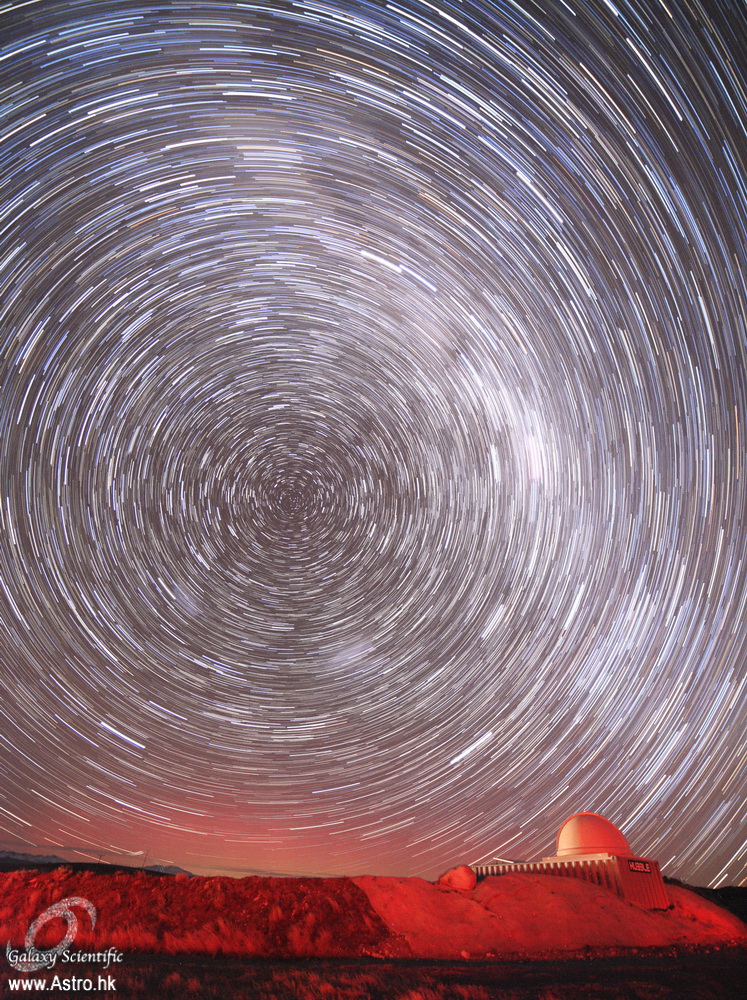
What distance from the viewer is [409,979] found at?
39.9 feet

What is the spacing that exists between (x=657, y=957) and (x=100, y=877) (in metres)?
15.4

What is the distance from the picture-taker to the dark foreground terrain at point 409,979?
1105cm

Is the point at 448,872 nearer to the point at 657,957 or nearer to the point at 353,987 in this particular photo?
the point at 657,957

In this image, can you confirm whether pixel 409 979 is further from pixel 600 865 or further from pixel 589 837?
pixel 589 837

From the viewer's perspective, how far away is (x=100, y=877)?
18.5 meters

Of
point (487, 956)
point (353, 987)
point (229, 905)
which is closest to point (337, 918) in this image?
point (229, 905)

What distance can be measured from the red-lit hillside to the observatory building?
1162mm

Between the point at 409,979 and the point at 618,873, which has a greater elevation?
the point at 618,873

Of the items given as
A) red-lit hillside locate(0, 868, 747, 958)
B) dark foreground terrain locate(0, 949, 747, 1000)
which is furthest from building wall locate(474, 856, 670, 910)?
dark foreground terrain locate(0, 949, 747, 1000)
